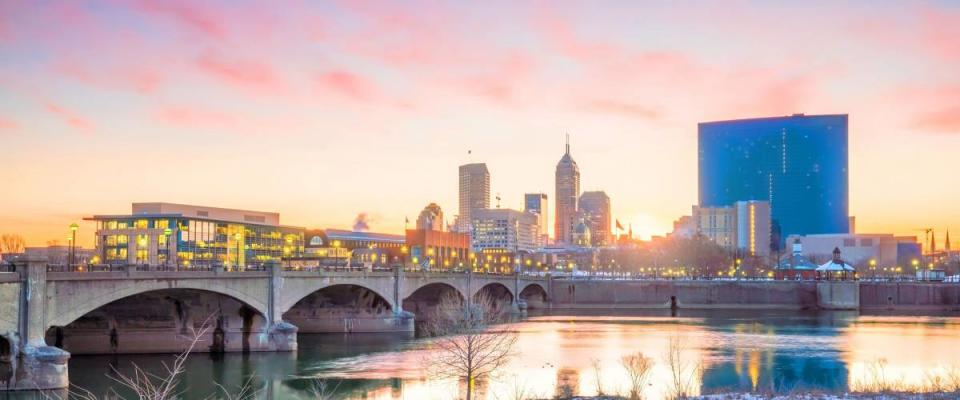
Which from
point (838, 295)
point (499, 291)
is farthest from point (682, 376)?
point (838, 295)

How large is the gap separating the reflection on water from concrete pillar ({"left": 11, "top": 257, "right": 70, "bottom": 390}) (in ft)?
13.4

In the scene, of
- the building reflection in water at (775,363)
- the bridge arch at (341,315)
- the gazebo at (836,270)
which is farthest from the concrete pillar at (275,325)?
the gazebo at (836,270)

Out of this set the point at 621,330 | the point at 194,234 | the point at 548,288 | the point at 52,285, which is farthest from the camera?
the point at 194,234

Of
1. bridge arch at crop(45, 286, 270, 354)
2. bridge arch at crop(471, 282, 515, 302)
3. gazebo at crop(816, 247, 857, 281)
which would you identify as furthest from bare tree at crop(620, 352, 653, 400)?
gazebo at crop(816, 247, 857, 281)

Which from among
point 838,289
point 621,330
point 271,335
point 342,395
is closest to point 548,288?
point 838,289

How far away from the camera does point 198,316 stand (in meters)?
73.3

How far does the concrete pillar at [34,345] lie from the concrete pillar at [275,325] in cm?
2302

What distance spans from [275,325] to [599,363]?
24668mm

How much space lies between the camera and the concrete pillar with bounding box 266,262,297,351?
74.3 meters

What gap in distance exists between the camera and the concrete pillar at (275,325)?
74.3m

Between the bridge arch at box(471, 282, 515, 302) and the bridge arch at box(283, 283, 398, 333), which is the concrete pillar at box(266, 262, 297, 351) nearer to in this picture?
the bridge arch at box(283, 283, 398, 333)

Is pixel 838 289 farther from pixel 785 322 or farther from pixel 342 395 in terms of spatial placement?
pixel 342 395

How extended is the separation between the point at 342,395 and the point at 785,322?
270ft

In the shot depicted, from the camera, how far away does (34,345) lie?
168 ft
